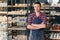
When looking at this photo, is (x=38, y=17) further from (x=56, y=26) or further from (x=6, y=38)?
(x=6, y=38)

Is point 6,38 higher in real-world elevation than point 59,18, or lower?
lower

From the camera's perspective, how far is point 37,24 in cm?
461

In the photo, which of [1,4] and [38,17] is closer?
[38,17]

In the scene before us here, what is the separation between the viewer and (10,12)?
18.0 ft

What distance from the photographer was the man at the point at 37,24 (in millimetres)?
4531

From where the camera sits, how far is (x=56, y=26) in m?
5.36

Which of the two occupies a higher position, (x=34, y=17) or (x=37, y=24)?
(x=34, y=17)

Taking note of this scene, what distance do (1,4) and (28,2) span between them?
705mm

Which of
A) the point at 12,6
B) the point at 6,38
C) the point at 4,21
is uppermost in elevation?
the point at 12,6

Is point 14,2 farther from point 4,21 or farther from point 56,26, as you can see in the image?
point 56,26

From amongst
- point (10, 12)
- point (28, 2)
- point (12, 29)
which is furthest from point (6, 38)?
point (28, 2)

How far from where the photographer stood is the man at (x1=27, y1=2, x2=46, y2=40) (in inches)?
178

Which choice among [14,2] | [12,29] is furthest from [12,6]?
[12,29]

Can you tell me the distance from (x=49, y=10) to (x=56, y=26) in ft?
1.43
